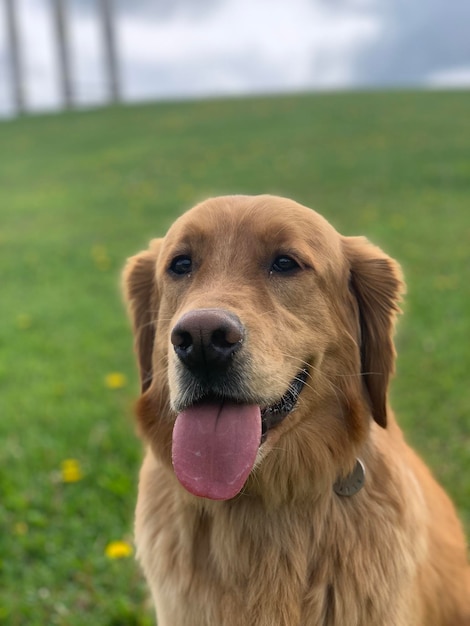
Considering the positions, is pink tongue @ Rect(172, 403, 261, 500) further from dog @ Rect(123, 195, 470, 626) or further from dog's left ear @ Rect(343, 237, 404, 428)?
dog's left ear @ Rect(343, 237, 404, 428)

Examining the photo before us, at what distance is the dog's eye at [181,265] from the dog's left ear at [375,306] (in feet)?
2.13

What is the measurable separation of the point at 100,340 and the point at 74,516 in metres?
2.76

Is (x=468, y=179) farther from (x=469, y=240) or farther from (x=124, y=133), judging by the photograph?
(x=124, y=133)

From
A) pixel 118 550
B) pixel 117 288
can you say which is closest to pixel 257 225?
pixel 118 550

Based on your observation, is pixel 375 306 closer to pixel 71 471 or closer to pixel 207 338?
pixel 207 338

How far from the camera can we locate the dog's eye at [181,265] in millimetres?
2574

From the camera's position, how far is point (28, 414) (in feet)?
16.1

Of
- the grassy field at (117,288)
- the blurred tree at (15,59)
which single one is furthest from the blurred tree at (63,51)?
the grassy field at (117,288)

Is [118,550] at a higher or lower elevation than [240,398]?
lower

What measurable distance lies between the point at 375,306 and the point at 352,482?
0.70 metres

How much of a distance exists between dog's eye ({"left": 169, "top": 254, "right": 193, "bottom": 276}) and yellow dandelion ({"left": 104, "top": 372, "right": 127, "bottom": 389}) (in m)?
2.85

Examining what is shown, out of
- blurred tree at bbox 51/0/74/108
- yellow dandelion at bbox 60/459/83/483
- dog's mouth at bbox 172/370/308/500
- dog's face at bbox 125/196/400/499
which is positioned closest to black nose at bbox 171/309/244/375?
dog's face at bbox 125/196/400/499

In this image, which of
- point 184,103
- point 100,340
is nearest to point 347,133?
point 184,103

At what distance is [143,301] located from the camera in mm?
2922
